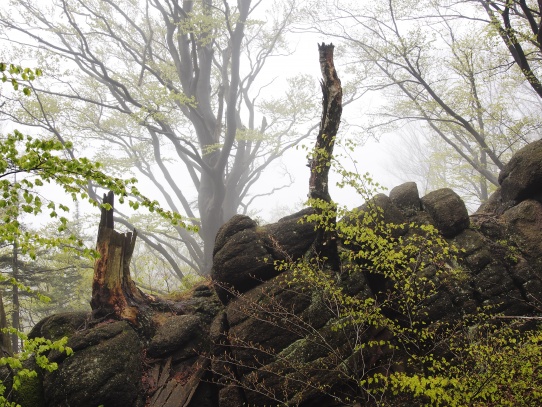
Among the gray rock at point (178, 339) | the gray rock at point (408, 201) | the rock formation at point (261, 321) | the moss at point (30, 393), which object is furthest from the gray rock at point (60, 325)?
the gray rock at point (408, 201)

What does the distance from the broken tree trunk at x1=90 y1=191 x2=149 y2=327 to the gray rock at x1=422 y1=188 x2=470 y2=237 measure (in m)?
7.58

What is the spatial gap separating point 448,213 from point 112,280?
8.30 meters

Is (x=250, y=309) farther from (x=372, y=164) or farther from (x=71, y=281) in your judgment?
(x=372, y=164)

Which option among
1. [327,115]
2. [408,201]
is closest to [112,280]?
Result: [327,115]

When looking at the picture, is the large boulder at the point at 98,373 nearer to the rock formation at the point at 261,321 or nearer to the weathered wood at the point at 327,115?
the rock formation at the point at 261,321

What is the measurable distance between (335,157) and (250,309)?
3.46m

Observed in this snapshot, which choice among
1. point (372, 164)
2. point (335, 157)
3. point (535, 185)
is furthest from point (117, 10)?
point (372, 164)

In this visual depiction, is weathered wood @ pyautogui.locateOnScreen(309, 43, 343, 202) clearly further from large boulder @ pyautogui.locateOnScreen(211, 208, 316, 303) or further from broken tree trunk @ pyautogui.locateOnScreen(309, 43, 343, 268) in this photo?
large boulder @ pyautogui.locateOnScreen(211, 208, 316, 303)

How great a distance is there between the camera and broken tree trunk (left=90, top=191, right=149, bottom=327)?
744cm

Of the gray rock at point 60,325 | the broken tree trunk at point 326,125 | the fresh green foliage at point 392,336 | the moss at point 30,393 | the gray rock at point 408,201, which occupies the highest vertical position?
the broken tree trunk at point 326,125

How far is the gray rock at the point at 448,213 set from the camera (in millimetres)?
8359

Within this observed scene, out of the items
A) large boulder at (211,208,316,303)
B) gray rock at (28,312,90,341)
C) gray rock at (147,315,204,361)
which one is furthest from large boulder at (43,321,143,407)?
large boulder at (211,208,316,303)

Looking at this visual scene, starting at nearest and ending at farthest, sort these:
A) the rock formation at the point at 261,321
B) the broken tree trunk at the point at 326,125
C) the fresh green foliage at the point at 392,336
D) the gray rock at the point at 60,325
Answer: the fresh green foliage at the point at 392,336 < the rock formation at the point at 261,321 < the broken tree trunk at the point at 326,125 < the gray rock at the point at 60,325

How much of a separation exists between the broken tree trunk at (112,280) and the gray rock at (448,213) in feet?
24.9
